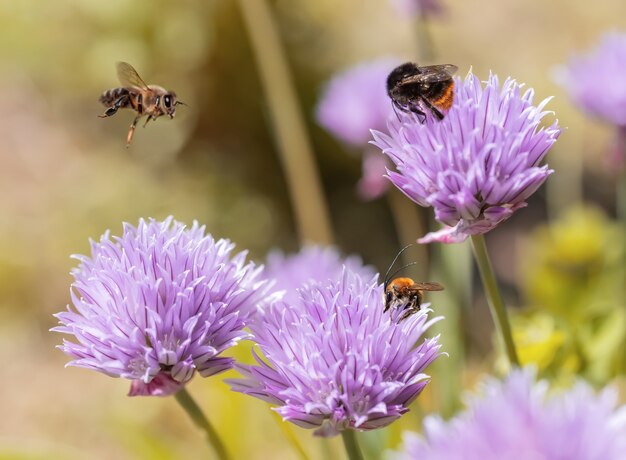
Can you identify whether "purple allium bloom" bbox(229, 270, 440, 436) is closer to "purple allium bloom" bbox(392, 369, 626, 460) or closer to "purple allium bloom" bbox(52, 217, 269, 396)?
"purple allium bloom" bbox(52, 217, 269, 396)

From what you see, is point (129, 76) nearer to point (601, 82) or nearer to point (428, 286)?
point (428, 286)

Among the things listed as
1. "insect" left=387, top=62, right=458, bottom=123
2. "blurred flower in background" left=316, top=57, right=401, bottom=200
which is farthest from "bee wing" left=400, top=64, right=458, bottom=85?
"blurred flower in background" left=316, top=57, right=401, bottom=200

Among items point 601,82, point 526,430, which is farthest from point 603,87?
point 526,430

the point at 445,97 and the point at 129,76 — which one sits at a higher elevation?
the point at 129,76

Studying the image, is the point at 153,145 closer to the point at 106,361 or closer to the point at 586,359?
the point at 586,359

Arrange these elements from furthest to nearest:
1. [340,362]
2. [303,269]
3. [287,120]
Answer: [287,120]
[303,269]
[340,362]

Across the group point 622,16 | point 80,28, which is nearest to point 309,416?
point 80,28

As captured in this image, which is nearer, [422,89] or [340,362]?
[340,362]
